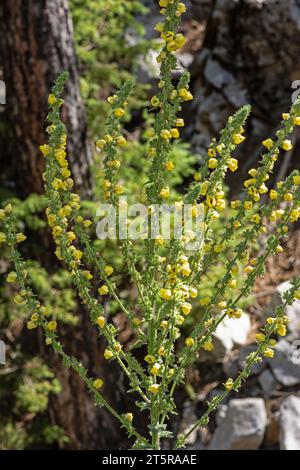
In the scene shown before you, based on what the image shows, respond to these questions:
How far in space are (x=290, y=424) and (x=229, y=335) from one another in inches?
37.1

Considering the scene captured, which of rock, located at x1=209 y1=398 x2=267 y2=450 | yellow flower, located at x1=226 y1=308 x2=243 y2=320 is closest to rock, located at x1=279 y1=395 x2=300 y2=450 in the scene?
rock, located at x1=209 y1=398 x2=267 y2=450

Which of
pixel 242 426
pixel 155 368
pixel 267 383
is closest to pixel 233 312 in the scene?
pixel 155 368

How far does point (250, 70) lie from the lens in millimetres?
5852

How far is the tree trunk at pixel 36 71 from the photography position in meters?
3.60

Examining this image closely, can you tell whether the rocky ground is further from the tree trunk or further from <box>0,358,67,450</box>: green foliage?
the tree trunk

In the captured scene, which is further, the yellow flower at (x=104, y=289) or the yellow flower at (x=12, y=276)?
the yellow flower at (x=104, y=289)

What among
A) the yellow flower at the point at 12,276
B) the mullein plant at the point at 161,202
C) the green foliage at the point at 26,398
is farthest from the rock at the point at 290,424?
the yellow flower at the point at 12,276

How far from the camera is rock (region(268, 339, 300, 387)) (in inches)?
176

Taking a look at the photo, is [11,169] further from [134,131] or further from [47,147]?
[47,147]

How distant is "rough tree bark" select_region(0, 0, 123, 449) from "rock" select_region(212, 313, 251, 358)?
1002 millimetres

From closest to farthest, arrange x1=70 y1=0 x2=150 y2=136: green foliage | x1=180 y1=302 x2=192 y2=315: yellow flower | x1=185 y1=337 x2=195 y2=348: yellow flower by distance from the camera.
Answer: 1. x1=180 y1=302 x2=192 y2=315: yellow flower
2. x1=185 y1=337 x2=195 y2=348: yellow flower
3. x1=70 y1=0 x2=150 y2=136: green foliage

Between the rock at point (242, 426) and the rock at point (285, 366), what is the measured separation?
0.93 feet

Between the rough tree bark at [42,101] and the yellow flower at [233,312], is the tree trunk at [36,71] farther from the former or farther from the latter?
the yellow flower at [233,312]
